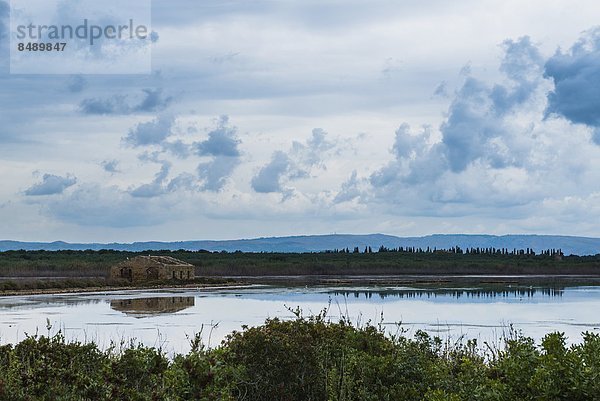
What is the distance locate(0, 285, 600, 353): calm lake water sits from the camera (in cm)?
2522

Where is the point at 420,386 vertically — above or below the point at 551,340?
below

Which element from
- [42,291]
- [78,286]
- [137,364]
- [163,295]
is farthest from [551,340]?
[78,286]

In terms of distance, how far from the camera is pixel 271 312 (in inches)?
1313

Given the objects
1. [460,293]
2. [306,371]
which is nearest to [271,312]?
[460,293]

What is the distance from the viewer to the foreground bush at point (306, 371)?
25.5 ft

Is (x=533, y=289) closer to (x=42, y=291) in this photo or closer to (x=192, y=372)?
(x=42, y=291)

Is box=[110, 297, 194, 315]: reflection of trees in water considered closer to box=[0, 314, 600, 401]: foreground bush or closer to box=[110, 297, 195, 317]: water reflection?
box=[110, 297, 195, 317]: water reflection

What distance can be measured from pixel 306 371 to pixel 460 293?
37.4 metres

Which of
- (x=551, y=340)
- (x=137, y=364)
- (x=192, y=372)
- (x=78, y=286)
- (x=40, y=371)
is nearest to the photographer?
(x=551, y=340)

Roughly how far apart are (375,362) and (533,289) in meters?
44.1

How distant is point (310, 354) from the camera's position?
477 inches

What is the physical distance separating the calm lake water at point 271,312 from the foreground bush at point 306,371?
608cm

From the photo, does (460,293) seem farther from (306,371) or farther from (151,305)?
(306,371)

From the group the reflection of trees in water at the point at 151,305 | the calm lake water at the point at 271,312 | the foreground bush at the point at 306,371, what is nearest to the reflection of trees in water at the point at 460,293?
the calm lake water at the point at 271,312
